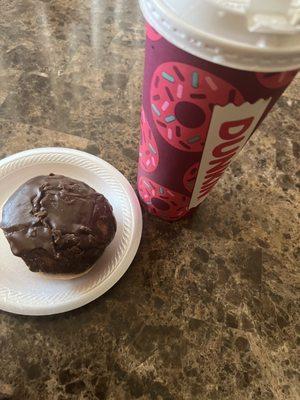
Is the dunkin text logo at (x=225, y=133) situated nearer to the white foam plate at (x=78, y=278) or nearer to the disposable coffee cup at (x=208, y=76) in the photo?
the disposable coffee cup at (x=208, y=76)

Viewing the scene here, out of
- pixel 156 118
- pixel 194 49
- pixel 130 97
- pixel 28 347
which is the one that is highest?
pixel 194 49

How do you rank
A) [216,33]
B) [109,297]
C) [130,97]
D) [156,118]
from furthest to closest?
[130,97] < [109,297] < [156,118] < [216,33]

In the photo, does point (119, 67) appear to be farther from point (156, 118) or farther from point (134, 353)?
point (134, 353)

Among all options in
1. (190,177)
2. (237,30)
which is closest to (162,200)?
(190,177)

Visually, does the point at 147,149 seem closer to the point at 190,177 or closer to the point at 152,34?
the point at 190,177

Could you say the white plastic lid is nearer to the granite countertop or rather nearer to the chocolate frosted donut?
the chocolate frosted donut

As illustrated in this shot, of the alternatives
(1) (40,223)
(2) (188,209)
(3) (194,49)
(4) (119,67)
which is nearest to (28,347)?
(1) (40,223)
